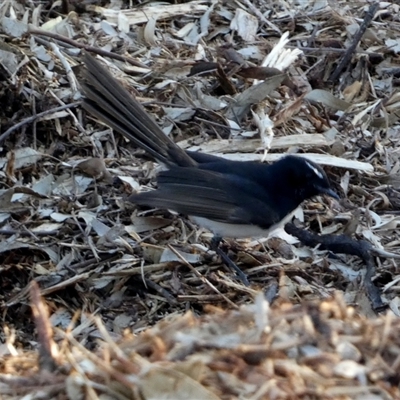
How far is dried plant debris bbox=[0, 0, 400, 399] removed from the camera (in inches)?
201

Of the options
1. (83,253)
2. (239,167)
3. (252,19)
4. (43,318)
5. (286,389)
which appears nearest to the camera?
(286,389)

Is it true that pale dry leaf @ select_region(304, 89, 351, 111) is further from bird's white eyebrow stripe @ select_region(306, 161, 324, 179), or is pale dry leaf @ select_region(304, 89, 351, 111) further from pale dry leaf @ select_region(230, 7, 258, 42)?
bird's white eyebrow stripe @ select_region(306, 161, 324, 179)

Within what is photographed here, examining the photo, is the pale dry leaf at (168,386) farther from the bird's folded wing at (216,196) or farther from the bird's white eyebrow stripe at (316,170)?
the bird's white eyebrow stripe at (316,170)

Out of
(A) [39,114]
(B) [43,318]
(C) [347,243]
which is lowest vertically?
(C) [347,243]

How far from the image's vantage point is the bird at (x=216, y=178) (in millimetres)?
5523

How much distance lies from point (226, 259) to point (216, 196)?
47cm

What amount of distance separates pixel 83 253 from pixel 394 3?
3.97 m

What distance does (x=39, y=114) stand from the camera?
6.02 metres

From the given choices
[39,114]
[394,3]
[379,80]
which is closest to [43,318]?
[39,114]

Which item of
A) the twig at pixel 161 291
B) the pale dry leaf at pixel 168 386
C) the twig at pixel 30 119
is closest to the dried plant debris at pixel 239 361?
the pale dry leaf at pixel 168 386

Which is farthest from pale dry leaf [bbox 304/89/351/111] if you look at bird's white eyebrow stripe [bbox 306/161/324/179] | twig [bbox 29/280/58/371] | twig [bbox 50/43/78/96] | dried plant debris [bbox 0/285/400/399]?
twig [bbox 29/280/58/371]

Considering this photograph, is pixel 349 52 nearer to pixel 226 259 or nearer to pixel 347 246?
pixel 347 246

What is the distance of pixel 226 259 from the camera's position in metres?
5.34

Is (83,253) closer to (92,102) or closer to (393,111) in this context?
(92,102)
